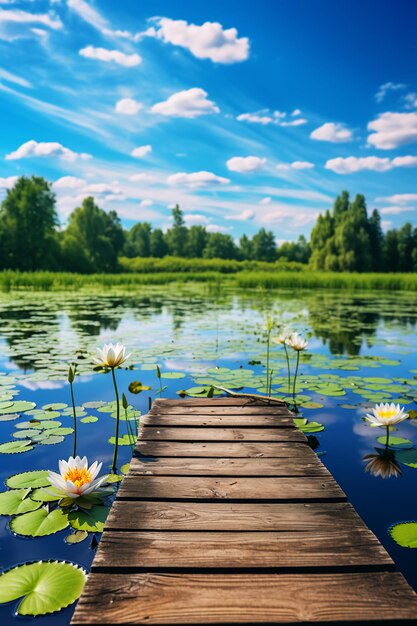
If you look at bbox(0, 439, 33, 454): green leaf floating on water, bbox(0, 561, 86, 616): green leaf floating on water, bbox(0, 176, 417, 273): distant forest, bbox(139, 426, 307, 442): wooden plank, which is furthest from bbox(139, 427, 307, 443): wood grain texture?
bbox(0, 176, 417, 273): distant forest

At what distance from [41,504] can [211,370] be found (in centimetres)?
302

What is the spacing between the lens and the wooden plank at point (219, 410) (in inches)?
122

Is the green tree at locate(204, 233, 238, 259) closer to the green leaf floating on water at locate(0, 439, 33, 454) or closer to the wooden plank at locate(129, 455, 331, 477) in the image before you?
the green leaf floating on water at locate(0, 439, 33, 454)

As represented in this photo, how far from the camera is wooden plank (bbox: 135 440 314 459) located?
233cm

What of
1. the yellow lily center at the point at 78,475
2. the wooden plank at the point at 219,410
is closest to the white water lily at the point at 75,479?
the yellow lily center at the point at 78,475

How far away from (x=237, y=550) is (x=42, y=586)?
2.38 feet

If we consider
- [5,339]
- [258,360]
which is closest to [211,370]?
[258,360]

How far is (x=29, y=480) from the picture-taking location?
92.5 inches

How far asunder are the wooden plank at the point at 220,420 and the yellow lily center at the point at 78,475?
0.70 metres

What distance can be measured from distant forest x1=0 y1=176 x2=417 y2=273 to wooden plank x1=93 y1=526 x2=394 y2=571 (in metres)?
28.8

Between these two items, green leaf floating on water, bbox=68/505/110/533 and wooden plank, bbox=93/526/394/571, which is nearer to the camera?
wooden plank, bbox=93/526/394/571

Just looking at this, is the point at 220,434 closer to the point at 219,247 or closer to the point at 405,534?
the point at 405,534

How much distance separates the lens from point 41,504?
2.14 metres

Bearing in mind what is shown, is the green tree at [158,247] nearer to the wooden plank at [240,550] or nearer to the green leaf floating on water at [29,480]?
the green leaf floating on water at [29,480]
